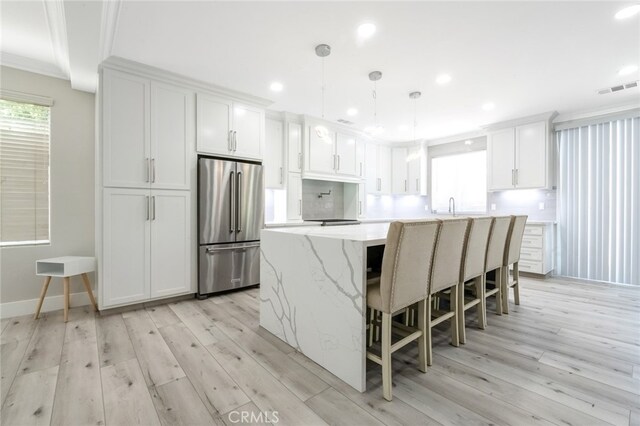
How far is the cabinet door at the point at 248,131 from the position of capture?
3.57m

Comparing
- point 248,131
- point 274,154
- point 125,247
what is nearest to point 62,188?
point 125,247

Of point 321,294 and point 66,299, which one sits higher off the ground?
point 321,294

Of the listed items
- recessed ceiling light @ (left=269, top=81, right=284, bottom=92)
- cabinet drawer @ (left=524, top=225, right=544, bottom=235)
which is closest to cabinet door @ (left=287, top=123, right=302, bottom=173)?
recessed ceiling light @ (left=269, top=81, right=284, bottom=92)

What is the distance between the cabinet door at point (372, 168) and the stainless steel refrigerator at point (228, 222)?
2680 millimetres

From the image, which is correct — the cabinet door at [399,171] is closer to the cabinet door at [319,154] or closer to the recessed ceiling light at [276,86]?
the cabinet door at [319,154]

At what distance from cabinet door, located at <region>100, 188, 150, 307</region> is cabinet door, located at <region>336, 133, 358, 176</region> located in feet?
10.2

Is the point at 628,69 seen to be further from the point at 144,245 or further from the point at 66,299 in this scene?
the point at 66,299

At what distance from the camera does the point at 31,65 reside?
9.28 feet

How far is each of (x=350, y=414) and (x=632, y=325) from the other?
9.56 ft

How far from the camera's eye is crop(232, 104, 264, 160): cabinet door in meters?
3.57

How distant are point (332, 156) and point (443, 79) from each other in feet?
7.10

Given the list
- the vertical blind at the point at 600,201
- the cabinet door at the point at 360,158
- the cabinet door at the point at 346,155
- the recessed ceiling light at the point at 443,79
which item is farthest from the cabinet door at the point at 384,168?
the vertical blind at the point at 600,201

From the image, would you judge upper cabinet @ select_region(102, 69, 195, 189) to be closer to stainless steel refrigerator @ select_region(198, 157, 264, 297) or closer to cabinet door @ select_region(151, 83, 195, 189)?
cabinet door @ select_region(151, 83, 195, 189)

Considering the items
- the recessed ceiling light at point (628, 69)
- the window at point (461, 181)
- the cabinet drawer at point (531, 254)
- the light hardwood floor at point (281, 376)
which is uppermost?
the recessed ceiling light at point (628, 69)
